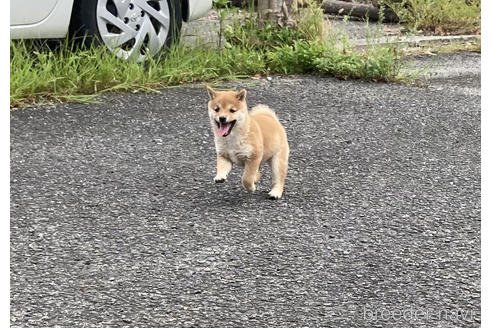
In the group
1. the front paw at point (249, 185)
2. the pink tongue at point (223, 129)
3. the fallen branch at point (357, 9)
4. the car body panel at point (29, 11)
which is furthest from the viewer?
the fallen branch at point (357, 9)

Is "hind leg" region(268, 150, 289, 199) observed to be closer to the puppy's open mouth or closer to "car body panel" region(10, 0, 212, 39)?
the puppy's open mouth

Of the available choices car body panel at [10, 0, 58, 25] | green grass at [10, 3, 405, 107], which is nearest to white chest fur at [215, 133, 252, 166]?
green grass at [10, 3, 405, 107]

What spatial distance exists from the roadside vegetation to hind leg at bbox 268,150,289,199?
2.26 metres

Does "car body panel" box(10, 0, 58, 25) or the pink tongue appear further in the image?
"car body panel" box(10, 0, 58, 25)

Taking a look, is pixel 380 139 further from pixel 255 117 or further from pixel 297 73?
pixel 297 73

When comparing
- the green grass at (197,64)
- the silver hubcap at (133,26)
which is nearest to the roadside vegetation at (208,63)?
the green grass at (197,64)

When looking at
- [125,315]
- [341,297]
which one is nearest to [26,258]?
[125,315]

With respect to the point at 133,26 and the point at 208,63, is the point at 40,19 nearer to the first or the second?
the point at 133,26

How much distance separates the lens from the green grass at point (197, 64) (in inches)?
243

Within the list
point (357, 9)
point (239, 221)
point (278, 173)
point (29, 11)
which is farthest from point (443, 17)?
point (239, 221)

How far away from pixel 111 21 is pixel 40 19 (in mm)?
597

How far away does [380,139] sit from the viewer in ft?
18.8

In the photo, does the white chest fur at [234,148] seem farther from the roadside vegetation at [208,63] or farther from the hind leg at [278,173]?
the roadside vegetation at [208,63]

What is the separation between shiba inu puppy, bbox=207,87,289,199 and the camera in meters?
4.23
